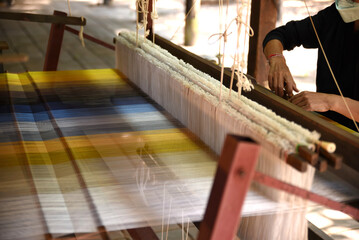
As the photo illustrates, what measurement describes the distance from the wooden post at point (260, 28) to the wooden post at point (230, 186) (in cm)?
249

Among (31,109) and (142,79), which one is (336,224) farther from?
(31,109)

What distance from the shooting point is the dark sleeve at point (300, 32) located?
232 cm

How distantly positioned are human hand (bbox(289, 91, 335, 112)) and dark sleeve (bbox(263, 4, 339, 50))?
657 mm

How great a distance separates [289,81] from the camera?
198 centimetres

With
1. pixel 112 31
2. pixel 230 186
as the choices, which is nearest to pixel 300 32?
pixel 230 186

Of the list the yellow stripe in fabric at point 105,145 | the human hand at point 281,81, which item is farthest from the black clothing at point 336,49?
the yellow stripe in fabric at point 105,145

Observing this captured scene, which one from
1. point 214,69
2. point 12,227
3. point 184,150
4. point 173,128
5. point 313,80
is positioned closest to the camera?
point 12,227

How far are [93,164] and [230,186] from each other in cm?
71

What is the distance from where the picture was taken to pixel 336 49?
2.23m

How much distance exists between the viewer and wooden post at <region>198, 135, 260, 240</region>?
82cm

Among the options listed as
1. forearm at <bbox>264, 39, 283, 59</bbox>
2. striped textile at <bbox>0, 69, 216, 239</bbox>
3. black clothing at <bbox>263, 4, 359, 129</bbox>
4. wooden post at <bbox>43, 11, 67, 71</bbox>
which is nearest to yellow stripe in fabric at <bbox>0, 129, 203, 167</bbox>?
striped textile at <bbox>0, 69, 216, 239</bbox>

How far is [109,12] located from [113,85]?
7.77m

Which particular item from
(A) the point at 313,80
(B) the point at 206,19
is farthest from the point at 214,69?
(B) the point at 206,19

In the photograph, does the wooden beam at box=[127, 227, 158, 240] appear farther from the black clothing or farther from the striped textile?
the black clothing
